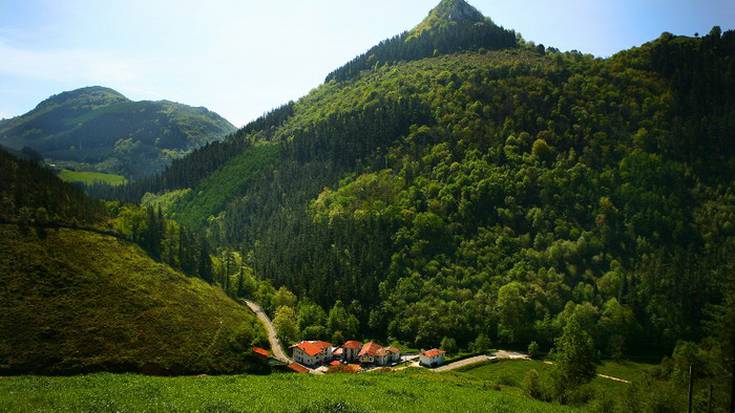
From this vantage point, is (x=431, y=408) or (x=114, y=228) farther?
(x=114, y=228)

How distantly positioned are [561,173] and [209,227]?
450 feet

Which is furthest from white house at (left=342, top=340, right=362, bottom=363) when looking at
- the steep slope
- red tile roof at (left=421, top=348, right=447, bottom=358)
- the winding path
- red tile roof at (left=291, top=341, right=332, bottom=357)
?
the steep slope

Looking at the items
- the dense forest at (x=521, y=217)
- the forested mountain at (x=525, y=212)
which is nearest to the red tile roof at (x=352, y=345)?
the forested mountain at (x=525, y=212)

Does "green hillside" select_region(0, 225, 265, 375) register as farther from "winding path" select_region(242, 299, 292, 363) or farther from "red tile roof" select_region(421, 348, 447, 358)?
"red tile roof" select_region(421, 348, 447, 358)

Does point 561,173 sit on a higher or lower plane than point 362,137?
lower

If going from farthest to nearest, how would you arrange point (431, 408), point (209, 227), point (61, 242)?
1. point (209, 227)
2. point (61, 242)
3. point (431, 408)

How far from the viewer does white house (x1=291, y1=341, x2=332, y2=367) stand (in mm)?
88500

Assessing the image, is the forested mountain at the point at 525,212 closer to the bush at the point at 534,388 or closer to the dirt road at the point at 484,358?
the dirt road at the point at 484,358

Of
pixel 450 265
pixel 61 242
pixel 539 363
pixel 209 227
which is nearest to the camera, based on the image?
pixel 61 242

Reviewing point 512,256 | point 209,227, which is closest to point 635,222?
point 512,256

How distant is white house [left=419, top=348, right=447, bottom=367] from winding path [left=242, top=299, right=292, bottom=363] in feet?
88.9

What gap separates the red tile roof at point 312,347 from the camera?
8912cm

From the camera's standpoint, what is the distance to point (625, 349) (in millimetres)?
105688

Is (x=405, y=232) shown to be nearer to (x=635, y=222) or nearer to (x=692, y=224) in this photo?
(x=635, y=222)
